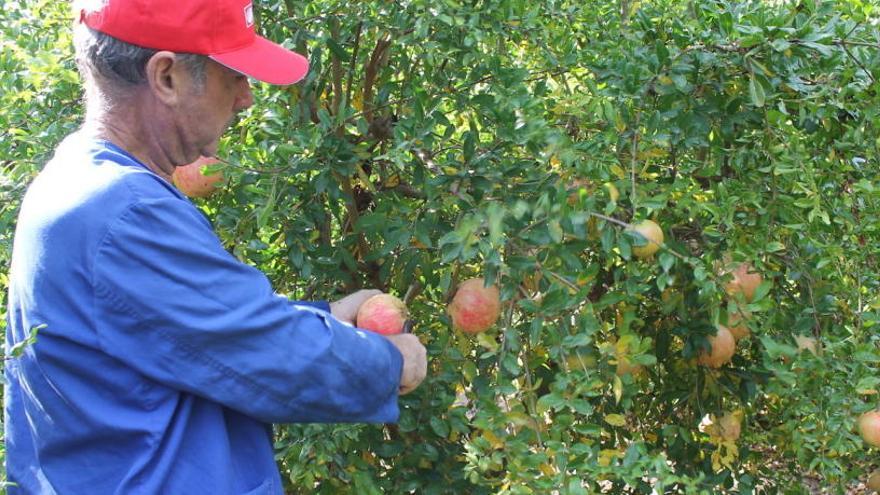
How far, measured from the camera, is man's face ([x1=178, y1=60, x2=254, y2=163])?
177 cm

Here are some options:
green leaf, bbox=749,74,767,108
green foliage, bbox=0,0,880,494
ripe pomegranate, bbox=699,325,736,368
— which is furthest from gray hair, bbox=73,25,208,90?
ripe pomegranate, bbox=699,325,736,368

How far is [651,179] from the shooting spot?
7.95 feet

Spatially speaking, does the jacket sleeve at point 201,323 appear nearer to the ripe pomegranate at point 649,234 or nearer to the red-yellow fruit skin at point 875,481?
the ripe pomegranate at point 649,234

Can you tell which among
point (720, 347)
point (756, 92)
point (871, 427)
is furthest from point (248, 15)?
point (871, 427)

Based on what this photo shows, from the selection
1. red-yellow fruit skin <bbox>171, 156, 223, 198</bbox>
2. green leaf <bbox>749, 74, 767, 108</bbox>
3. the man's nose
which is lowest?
red-yellow fruit skin <bbox>171, 156, 223, 198</bbox>

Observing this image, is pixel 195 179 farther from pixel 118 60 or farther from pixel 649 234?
pixel 649 234

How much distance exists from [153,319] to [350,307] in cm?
68

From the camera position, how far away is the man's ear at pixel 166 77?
1721mm

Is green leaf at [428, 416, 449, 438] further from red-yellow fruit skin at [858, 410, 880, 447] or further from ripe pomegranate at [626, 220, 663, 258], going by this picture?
red-yellow fruit skin at [858, 410, 880, 447]

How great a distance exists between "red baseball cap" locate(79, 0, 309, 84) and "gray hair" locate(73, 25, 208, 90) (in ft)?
0.04

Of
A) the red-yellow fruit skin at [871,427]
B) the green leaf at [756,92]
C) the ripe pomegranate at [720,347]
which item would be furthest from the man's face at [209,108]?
the red-yellow fruit skin at [871,427]

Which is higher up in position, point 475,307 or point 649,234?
point 649,234

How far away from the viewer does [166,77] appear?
5.73 ft

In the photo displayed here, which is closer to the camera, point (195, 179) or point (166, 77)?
point (166, 77)
